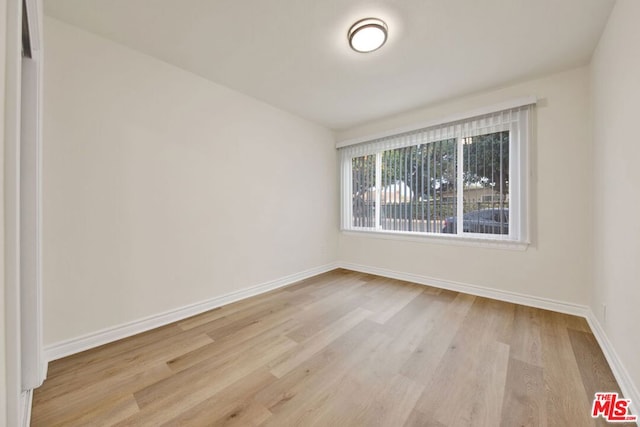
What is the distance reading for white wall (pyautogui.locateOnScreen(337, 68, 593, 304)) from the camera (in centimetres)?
236

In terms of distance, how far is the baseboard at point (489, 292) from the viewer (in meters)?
2.44

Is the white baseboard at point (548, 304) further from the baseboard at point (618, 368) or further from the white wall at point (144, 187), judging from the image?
the white wall at point (144, 187)

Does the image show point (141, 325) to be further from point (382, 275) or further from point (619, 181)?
point (619, 181)

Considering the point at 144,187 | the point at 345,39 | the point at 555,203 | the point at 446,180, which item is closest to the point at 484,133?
the point at 446,180

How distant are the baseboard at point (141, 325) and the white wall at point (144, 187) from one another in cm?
5

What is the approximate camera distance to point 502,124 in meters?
2.74

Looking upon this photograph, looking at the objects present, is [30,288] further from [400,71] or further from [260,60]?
[400,71]

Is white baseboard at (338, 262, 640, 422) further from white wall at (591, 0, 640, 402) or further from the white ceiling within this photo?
the white ceiling

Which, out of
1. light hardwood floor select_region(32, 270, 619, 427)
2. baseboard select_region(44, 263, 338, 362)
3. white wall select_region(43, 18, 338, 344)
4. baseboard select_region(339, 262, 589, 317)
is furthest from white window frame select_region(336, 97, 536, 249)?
baseboard select_region(44, 263, 338, 362)

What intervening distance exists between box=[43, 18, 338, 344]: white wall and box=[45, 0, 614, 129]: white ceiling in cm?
29

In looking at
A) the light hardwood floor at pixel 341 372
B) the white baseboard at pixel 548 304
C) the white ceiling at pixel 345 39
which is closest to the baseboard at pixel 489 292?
the white baseboard at pixel 548 304

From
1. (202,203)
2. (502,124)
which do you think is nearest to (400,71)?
(502,124)

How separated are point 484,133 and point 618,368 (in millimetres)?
2297

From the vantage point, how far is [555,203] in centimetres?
249
